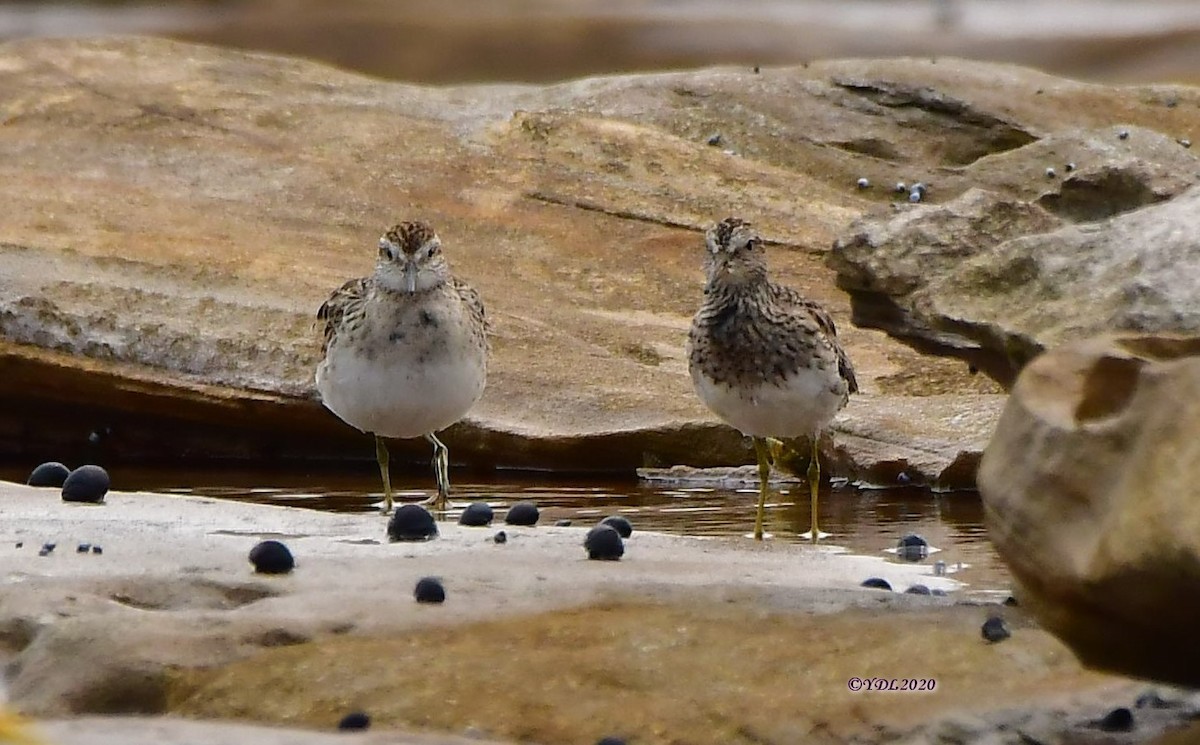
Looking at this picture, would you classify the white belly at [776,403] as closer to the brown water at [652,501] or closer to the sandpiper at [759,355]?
the sandpiper at [759,355]

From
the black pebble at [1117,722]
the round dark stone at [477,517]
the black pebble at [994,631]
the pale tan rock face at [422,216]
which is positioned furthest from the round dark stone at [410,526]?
the pale tan rock face at [422,216]

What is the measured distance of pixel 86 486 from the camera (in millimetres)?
8953

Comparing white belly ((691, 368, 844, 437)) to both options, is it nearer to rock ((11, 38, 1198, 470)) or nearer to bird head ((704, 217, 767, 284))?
bird head ((704, 217, 767, 284))

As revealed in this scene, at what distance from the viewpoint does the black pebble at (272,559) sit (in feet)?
23.4

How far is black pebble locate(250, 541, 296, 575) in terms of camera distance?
280 inches

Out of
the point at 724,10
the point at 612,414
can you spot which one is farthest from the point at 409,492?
the point at 724,10

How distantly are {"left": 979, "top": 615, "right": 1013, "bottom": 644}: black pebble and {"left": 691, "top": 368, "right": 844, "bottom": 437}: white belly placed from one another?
2799mm

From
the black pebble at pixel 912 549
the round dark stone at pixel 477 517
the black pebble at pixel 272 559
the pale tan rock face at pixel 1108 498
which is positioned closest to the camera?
the pale tan rock face at pixel 1108 498

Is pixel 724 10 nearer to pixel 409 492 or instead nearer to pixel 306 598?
pixel 409 492

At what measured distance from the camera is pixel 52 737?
4984 millimetres

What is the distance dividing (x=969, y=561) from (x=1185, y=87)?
9.98 m

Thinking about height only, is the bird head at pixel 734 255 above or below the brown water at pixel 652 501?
above

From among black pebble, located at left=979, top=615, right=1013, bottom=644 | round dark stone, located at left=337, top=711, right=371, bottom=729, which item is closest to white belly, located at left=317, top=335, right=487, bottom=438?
black pebble, located at left=979, top=615, right=1013, bottom=644

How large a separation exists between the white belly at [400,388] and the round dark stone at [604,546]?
75.4 inches
